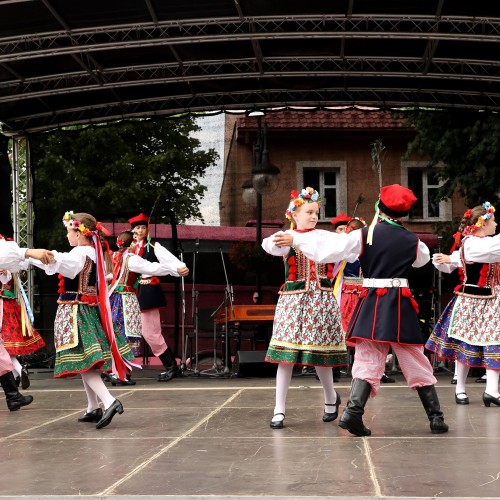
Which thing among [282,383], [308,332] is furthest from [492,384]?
[282,383]

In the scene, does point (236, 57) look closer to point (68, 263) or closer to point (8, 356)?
point (8, 356)

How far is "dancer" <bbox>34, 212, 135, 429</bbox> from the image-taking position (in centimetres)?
678

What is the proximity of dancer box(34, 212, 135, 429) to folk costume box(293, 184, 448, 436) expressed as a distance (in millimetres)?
1746

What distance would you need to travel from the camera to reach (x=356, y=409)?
5836mm

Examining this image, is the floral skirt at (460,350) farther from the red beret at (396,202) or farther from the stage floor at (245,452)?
the red beret at (396,202)

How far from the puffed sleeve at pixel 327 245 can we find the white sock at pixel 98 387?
6.04 ft

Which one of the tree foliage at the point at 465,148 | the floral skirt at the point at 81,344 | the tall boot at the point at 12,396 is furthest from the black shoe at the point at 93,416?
the tree foliage at the point at 465,148

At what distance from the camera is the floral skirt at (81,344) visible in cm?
678

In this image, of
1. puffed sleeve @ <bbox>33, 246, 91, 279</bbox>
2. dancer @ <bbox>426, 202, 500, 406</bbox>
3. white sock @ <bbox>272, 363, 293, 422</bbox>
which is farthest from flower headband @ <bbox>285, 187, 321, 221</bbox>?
puffed sleeve @ <bbox>33, 246, 91, 279</bbox>

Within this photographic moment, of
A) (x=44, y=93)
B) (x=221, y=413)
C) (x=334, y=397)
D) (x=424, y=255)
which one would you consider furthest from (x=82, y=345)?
(x=44, y=93)

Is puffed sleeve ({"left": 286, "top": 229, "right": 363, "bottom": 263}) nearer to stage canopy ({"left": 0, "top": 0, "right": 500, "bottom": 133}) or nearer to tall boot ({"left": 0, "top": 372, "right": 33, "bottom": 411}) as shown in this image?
tall boot ({"left": 0, "top": 372, "right": 33, "bottom": 411})

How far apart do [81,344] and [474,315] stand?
11.0 ft

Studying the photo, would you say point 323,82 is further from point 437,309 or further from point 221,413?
point 221,413

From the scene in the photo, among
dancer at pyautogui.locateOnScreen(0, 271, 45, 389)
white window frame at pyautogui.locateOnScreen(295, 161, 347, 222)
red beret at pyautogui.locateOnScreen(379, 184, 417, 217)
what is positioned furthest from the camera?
white window frame at pyautogui.locateOnScreen(295, 161, 347, 222)
